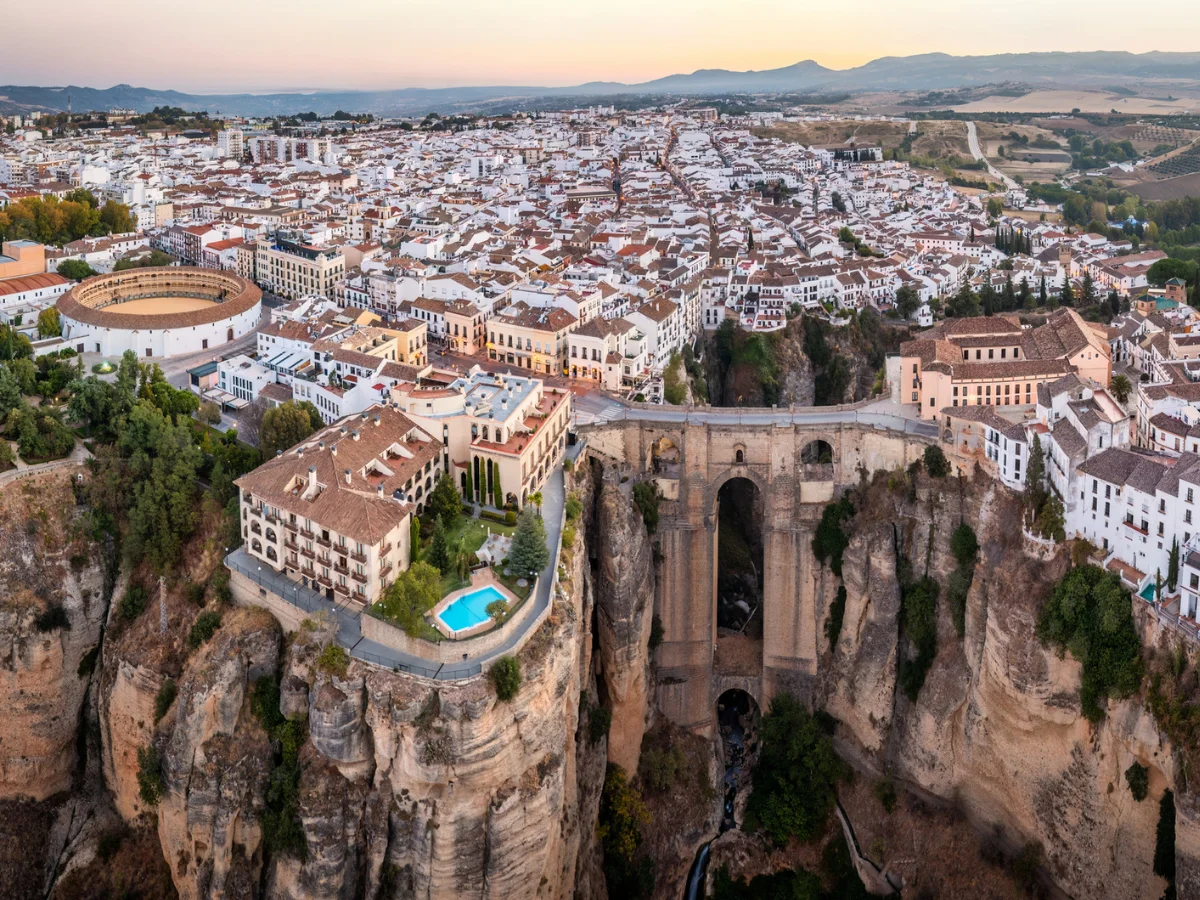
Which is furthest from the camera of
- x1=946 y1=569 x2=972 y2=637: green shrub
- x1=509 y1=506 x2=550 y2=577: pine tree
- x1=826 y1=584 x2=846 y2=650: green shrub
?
x1=826 y1=584 x2=846 y2=650: green shrub

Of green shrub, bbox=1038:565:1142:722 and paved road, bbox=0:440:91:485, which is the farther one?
paved road, bbox=0:440:91:485

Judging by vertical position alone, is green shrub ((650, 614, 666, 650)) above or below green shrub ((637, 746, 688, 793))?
above

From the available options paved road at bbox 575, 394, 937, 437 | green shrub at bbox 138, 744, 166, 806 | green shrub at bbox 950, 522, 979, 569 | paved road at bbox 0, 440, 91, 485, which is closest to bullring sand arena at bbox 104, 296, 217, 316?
paved road at bbox 0, 440, 91, 485

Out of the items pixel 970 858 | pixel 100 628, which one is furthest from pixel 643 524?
pixel 100 628

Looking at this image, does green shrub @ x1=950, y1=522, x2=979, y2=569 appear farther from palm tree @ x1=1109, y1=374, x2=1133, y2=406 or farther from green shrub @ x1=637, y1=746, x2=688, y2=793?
green shrub @ x1=637, y1=746, x2=688, y2=793

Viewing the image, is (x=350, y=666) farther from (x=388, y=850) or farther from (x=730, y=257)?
(x=730, y=257)

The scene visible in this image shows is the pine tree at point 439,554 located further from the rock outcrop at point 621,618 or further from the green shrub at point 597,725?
the rock outcrop at point 621,618
